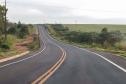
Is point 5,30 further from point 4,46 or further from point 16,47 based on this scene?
point 4,46

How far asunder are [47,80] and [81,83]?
4.60 ft

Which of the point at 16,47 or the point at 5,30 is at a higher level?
the point at 5,30

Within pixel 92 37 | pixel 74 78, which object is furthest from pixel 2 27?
pixel 74 78

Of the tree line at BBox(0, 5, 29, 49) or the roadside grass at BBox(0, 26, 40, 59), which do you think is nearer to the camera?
the roadside grass at BBox(0, 26, 40, 59)

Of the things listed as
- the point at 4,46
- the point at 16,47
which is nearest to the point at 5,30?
the point at 16,47

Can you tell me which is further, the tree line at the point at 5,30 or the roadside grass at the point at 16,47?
the tree line at the point at 5,30

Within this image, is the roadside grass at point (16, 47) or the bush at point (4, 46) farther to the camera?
the bush at point (4, 46)

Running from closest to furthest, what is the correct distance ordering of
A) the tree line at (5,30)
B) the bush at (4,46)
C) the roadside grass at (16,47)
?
the roadside grass at (16,47)
the bush at (4,46)
the tree line at (5,30)

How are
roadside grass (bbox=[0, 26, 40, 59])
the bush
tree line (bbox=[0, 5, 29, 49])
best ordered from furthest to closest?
tree line (bbox=[0, 5, 29, 49])
the bush
roadside grass (bbox=[0, 26, 40, 59])

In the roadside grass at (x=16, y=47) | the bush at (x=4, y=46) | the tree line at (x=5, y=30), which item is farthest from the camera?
the tree line at (x=5, y=30)

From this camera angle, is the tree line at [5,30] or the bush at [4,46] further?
the tree line at [5,30]

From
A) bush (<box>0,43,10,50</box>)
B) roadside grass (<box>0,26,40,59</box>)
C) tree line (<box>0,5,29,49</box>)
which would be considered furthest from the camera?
tree line (<box>0,5,29,49</box>)

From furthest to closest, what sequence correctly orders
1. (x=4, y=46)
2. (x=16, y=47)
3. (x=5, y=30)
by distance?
(x=5, y=30)
(x=16, y=47)
(x=4, y=46)

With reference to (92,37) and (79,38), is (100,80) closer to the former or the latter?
(92,37)
